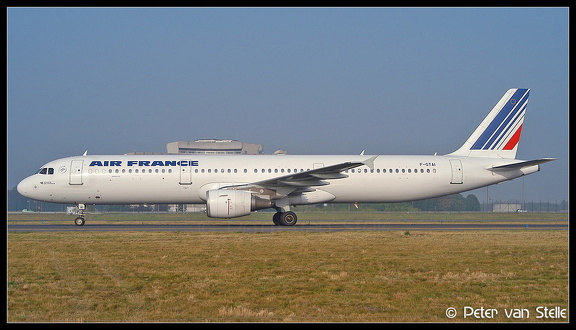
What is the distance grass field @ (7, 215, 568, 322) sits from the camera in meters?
10.7

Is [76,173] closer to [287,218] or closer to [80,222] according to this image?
[80,222]

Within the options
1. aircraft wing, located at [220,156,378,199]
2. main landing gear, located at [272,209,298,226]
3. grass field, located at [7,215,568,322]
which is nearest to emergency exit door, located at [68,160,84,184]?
aircraft wing, located at [220,156,378,199]

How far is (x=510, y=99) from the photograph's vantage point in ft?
113

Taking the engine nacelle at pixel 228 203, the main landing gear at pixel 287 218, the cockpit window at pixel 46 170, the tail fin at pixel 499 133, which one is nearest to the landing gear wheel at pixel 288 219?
the main landing gear at pixel 287 218

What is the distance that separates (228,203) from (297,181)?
3.53 metres

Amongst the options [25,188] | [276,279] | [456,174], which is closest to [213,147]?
[25,188]

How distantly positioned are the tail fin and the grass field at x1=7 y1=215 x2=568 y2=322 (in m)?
13.3

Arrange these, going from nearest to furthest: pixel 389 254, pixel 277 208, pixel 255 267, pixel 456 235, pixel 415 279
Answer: pixel 415 279 → pixel 255 267 → pixel 389 254 → pixel 456 235 → pixel 277 208

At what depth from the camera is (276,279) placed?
530 inches

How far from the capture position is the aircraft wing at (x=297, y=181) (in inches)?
1126
